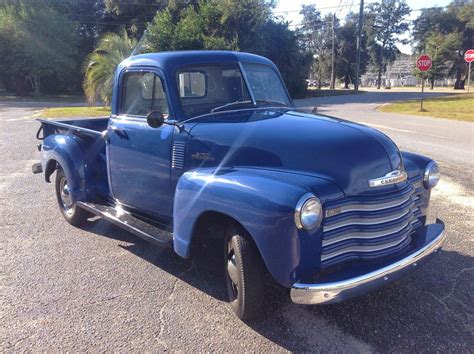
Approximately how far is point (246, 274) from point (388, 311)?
1.22 metres

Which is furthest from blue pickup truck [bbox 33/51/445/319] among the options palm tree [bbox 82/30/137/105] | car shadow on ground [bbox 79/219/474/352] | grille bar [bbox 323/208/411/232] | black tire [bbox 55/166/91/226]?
palm tree [bbox 82/30/137/105]

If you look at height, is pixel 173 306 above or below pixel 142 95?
below

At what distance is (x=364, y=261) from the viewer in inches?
115

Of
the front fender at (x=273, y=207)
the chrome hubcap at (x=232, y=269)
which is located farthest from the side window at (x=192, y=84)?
the chrome hubcap at (x=232, y=269)

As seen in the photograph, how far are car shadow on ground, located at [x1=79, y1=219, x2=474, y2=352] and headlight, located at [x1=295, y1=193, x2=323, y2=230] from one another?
88 cm

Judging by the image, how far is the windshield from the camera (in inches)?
153

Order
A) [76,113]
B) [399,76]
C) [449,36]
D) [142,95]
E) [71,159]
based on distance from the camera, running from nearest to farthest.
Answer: [142,95], [71,159], [76,113], [449,36], [399,76]

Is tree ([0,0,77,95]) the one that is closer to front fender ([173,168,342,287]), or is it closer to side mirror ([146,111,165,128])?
side mirror ([146,111,165,128])

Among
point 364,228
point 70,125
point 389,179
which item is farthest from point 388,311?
point 70,125

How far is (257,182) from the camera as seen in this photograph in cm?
287

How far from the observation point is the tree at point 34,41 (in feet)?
113

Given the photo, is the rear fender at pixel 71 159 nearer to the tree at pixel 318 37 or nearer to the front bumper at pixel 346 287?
the front bumper at pixel 346 287

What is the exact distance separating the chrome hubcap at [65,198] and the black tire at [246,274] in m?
2.93

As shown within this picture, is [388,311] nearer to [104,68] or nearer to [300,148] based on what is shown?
[300,148]
